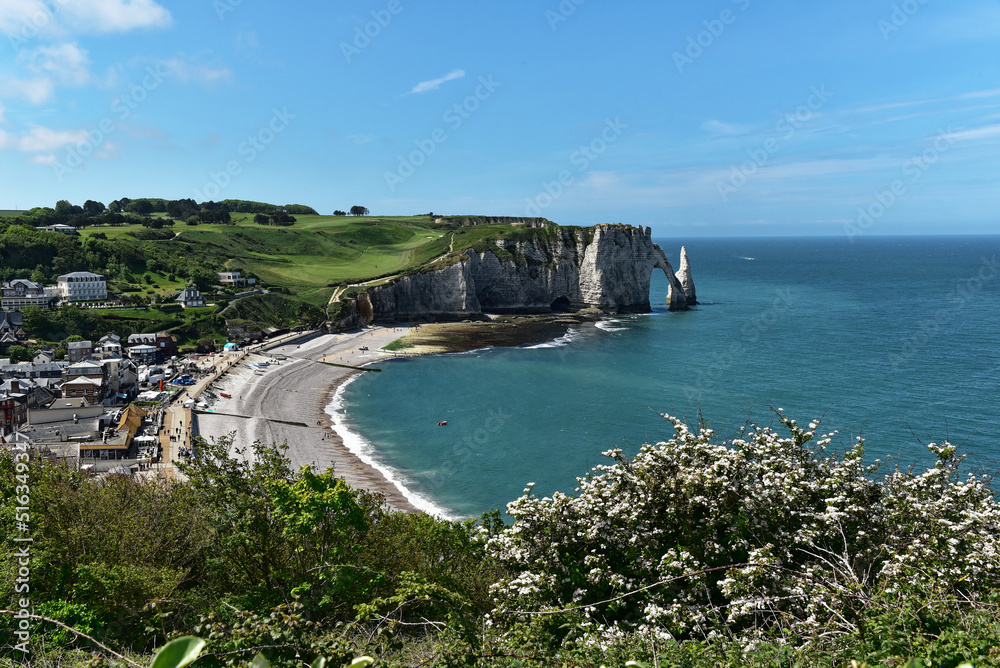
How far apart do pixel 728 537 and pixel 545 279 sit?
9538 cm

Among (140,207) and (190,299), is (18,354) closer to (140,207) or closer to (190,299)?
(190,299)

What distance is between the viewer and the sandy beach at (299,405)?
131 ft

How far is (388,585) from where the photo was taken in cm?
1241

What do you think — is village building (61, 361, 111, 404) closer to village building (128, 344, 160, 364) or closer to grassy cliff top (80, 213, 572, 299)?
village building (128, 344, 160, 364)

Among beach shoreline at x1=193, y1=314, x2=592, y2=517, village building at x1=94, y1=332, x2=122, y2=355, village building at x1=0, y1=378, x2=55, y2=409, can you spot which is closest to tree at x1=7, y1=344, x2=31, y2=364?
village building at x1=94, y1=332, x2=122, y2=355

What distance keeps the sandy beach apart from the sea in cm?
164

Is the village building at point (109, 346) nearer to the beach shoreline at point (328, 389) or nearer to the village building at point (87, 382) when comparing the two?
the village building at point (87, 382)

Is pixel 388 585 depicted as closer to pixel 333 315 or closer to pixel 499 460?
pixel 499 460

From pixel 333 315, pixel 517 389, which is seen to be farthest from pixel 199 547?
pixel 333 315

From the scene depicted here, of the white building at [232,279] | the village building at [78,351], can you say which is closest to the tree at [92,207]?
the white building at [232,279]
